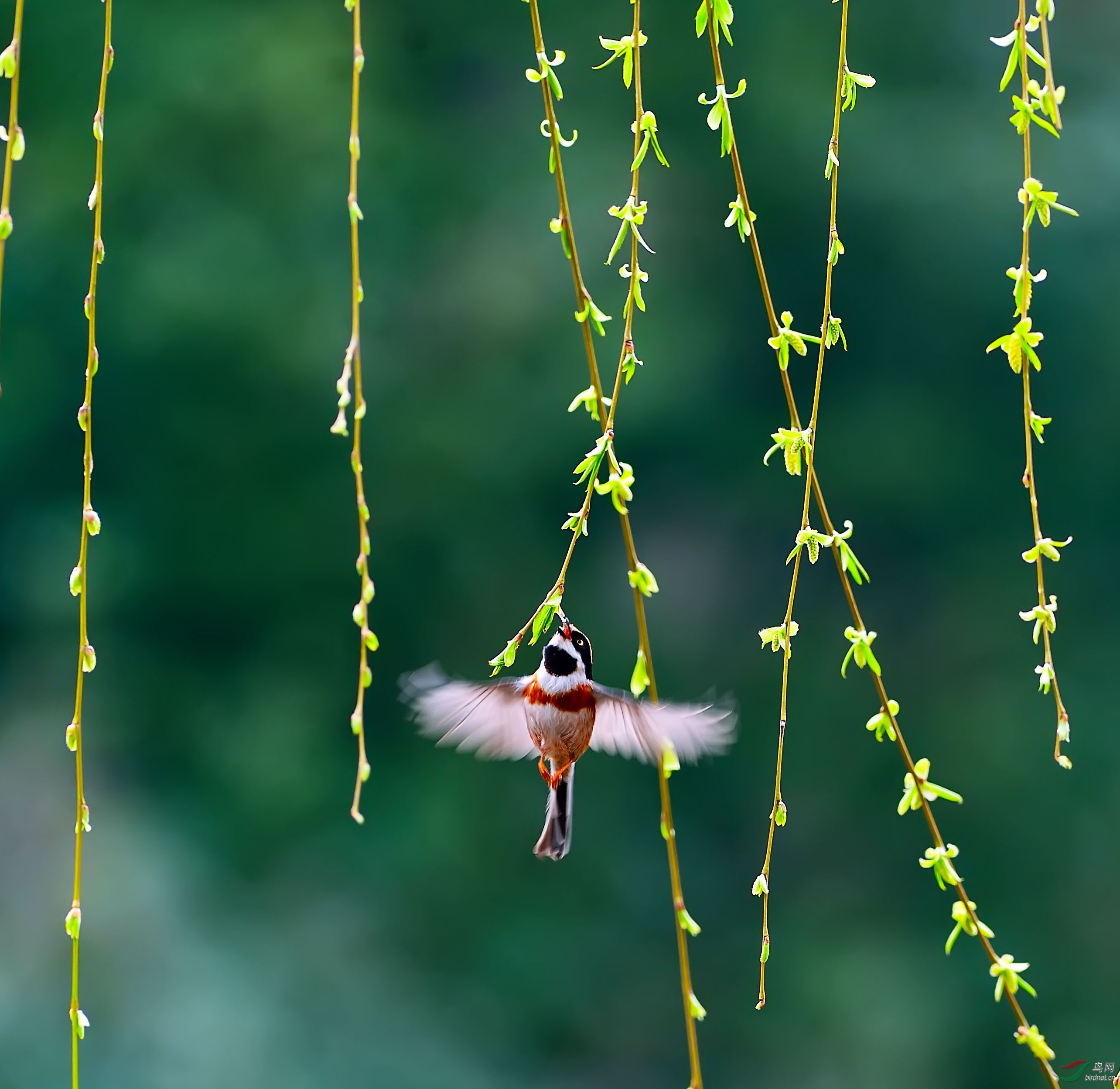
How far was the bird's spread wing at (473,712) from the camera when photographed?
134 centimetres

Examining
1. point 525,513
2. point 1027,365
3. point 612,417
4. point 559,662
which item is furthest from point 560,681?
point 525,513

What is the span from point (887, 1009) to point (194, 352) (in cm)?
346

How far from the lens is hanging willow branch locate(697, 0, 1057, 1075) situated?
0.91m

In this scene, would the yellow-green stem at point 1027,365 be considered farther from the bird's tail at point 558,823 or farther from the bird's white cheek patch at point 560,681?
the bird's tail at point 558,823

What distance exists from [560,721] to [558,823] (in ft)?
0.53

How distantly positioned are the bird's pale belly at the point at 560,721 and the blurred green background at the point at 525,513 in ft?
11.8

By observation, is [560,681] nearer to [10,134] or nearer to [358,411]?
[358,411]

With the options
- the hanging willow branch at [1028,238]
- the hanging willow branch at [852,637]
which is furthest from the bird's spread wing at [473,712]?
the hanging willow branch at [1028,238]

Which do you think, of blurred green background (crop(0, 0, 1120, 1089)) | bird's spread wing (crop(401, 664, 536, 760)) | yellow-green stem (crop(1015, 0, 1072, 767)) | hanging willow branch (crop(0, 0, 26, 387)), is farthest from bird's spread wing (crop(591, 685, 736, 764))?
blurred green background (crop(0, 0, 1120, 1089))

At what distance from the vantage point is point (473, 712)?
148 cm

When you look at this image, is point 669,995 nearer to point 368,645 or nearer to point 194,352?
point 194,352

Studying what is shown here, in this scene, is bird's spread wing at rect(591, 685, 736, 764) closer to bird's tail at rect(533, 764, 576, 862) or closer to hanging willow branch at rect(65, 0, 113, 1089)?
bird's tail at rect(533, 764, 576, 862)

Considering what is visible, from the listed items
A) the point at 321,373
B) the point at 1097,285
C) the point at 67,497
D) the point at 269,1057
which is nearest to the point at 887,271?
the point at 1097,285

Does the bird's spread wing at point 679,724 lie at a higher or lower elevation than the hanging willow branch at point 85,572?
lower
